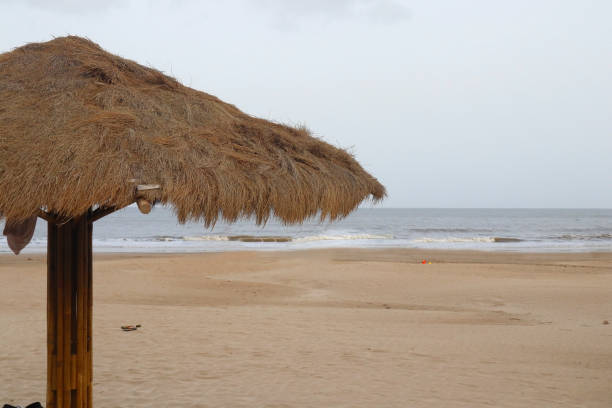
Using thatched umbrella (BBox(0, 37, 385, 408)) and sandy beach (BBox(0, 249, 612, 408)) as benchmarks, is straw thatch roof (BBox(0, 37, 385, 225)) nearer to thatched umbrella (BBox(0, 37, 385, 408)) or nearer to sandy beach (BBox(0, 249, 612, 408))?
thatched umbrella (BBox(0, 37, 385, 408))

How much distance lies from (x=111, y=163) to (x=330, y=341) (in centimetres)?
516

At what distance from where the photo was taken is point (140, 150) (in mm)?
3064

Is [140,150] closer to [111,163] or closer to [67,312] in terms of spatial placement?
[111,163]

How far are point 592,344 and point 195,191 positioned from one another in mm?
6469

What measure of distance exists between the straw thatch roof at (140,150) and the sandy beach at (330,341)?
2505 mm

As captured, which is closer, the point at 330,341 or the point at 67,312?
the point at 67,312

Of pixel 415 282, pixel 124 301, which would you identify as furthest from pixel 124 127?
pixel 415 282

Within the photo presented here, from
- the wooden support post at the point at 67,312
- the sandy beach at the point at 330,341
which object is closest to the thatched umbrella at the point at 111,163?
the wooden support post at the point at 67,312

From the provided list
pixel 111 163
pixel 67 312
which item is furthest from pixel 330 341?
pixel 111 163

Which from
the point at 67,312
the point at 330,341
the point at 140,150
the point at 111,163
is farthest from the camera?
the point at 330,341

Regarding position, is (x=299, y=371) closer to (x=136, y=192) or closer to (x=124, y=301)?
(x=136, y=192)

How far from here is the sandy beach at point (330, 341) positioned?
17.7 ft

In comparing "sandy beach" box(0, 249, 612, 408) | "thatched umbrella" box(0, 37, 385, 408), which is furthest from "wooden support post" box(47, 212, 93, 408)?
"sandy beach" box(0, 249, 612, 408)

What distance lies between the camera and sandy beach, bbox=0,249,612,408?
540 cm
